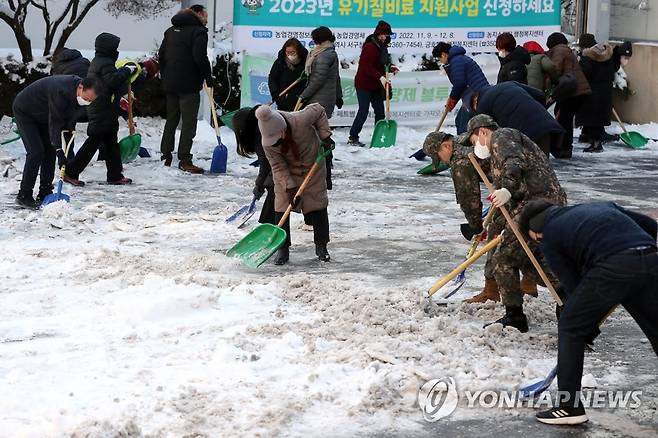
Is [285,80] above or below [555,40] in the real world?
below

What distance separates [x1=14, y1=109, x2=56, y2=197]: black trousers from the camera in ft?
36.2

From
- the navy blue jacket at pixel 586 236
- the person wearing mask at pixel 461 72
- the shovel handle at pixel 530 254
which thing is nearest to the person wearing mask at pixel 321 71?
the person wearing mask at pixel 461 72

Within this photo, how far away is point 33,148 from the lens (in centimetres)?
1106

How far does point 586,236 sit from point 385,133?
978 cm

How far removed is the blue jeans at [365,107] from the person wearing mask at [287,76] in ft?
6.07

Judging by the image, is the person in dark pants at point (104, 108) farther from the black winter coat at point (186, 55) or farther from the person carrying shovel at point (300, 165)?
the person carrying shovel at point (300, 165)

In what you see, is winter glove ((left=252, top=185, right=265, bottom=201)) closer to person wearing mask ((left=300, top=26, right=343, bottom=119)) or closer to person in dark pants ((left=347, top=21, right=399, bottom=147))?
person wearing mask ((left=300, top=26, right=343, bottom=119))

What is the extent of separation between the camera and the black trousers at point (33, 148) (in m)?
11.0

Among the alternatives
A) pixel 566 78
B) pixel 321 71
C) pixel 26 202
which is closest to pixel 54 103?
pixel 26 202

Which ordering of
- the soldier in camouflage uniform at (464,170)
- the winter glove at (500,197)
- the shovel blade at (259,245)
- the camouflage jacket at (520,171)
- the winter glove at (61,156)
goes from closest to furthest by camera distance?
the winter glove at (500,197), the camouflage jacket at (520,171), the soldier in camouflage uniform at (464,170), the shovel blade at (259,245), the winter glove at (61,156)

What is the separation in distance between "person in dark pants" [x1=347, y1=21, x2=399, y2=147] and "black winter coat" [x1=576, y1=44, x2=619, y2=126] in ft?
8.41

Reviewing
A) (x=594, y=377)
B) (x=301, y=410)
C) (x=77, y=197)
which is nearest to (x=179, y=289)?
(x=301, y=410)

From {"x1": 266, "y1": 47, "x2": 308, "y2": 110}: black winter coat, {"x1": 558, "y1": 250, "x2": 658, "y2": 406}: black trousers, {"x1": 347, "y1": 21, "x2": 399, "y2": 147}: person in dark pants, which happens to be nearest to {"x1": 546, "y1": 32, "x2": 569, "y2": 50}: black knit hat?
{"x1": 347, "y1": 21, "x2": 399, "y2": 147}: person in dark pants

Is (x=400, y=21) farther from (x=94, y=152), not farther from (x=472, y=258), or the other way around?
(x=472, y=258)
